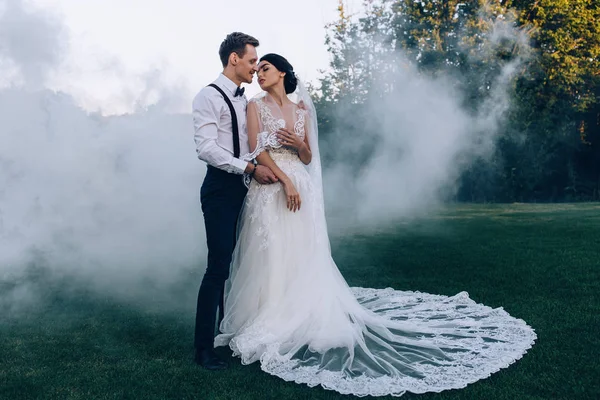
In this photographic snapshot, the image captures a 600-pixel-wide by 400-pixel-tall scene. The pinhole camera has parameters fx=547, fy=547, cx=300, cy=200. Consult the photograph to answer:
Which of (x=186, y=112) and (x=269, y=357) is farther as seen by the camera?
(x=186, y=112)

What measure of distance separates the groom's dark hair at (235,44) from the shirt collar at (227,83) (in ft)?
0.42

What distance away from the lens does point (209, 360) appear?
3.72m

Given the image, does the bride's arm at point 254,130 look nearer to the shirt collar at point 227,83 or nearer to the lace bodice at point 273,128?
the lace bodice at point 273,128

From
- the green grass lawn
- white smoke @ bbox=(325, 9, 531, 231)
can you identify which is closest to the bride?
the green grass lawn

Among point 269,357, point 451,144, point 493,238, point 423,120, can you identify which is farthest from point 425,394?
point 451,144

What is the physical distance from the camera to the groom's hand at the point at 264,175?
4.02 meters

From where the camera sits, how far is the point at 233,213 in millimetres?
3943

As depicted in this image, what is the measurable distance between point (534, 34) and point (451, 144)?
6.97 metres

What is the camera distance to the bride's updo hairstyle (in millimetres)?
4289

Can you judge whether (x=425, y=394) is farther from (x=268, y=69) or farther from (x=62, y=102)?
(x=62, y=102)

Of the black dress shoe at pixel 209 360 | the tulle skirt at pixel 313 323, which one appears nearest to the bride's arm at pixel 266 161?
the tulle skirt at pixel 313 323

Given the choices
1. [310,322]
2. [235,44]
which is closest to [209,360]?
[310,322]

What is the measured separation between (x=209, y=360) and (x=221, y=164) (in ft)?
4.38

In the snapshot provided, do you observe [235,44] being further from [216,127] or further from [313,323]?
[313,323]
